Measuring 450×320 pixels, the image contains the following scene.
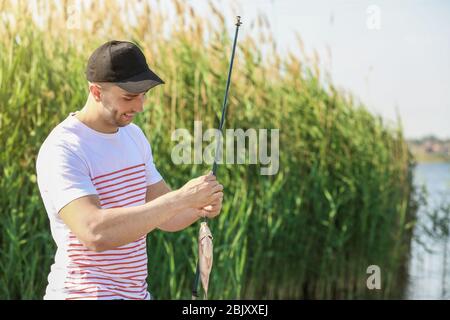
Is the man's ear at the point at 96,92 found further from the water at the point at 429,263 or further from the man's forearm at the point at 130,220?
the water at the point at 429,263

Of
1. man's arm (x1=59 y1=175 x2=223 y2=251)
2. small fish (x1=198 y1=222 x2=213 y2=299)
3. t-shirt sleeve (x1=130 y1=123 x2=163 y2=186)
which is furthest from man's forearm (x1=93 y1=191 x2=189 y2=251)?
t-shirt sleeve (x1=130 y1=123 x2=163 y2=186)

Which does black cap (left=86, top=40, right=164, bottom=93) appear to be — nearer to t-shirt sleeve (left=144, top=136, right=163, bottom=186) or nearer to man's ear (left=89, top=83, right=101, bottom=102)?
man's ear (left=89, top=83, right=101, bottom=102)

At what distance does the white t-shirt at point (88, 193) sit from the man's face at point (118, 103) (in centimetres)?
6

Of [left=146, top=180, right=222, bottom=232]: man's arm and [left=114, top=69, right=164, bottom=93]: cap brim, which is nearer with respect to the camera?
[left=114, top=69, right=164, bottom=93]: cap brim

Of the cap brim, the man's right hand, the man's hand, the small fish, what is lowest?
the small fish

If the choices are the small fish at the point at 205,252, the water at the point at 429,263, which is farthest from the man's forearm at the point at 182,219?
the water at the point at 429,263

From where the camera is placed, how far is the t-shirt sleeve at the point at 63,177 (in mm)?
1872

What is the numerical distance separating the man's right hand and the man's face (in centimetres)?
24

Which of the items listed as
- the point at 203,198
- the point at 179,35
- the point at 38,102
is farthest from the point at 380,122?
the point at 203,198

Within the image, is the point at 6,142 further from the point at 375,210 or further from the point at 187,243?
Result: the point at 375,210

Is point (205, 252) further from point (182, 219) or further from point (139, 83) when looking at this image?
point (139, 83)

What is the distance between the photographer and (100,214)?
184cm

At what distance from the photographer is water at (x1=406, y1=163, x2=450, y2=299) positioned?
5.23 meters
